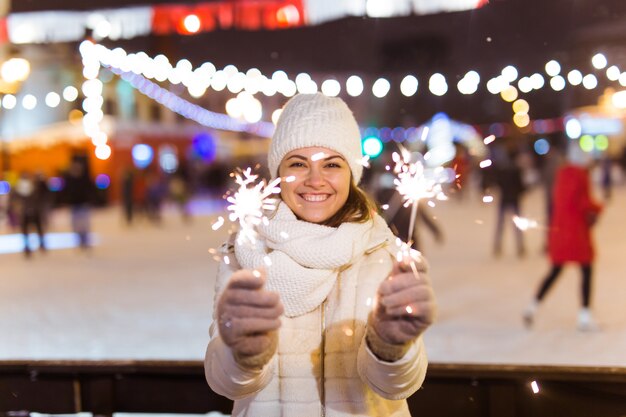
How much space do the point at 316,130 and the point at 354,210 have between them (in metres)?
0.23

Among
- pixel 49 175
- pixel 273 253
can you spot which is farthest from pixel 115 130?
pixel 273 253

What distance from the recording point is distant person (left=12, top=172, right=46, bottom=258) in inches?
391

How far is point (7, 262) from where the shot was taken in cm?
923

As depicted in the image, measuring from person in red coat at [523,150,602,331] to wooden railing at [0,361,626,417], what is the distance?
2274 mm

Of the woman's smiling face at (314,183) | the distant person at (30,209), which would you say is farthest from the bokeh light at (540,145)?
the woman's smiling face at (314,183)

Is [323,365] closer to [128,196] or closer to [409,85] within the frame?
[409,85]

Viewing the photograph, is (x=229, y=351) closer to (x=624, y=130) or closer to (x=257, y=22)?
(x=257, y=22)

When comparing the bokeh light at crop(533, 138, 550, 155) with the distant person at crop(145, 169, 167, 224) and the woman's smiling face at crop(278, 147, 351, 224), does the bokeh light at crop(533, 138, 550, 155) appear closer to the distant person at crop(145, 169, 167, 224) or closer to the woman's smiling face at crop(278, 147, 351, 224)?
the distant person at crop(145, 169, 167, 224)

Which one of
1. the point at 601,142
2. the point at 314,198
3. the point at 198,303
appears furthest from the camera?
the point at 601,142

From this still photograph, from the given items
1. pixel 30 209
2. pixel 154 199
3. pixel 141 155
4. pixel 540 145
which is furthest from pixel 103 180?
pixel 540 145

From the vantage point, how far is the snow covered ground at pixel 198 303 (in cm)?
413

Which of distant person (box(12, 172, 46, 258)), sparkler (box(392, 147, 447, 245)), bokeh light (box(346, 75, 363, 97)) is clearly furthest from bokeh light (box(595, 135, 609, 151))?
sparkler (box(392, 147, 447, 245))

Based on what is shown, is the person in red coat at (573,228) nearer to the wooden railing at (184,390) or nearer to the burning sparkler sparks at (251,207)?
the wooden railing at (184,390)

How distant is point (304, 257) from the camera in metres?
1.50
